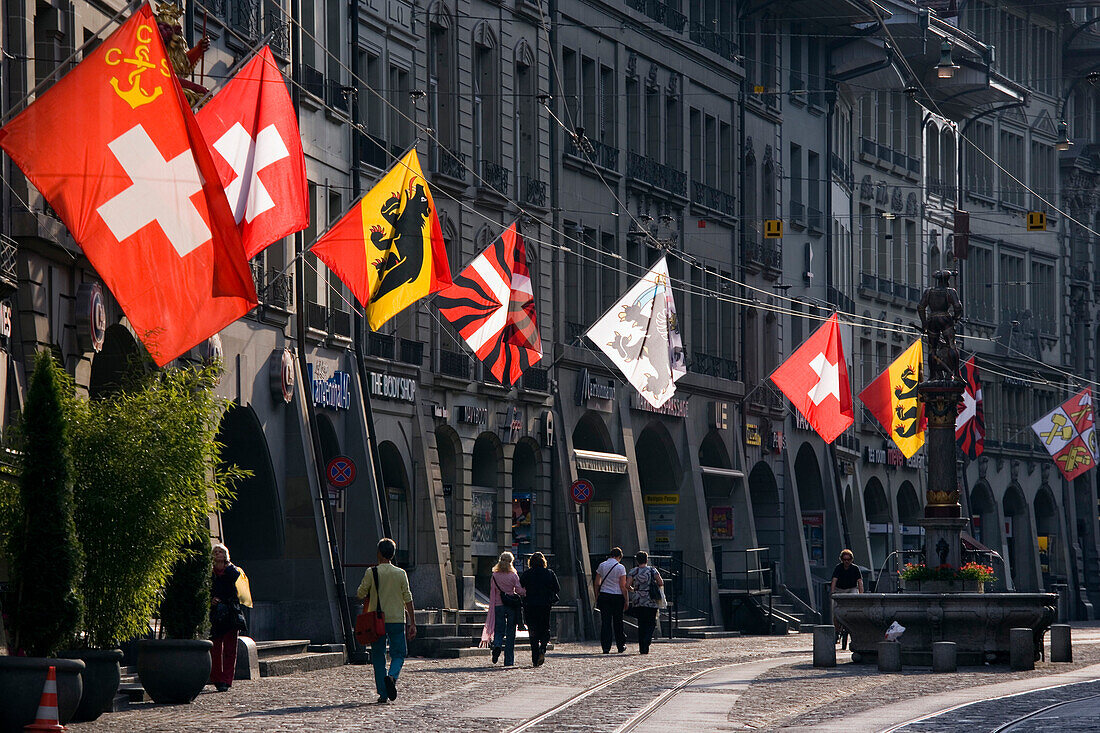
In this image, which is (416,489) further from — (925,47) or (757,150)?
(925,47)

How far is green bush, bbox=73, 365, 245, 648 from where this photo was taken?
19875mm

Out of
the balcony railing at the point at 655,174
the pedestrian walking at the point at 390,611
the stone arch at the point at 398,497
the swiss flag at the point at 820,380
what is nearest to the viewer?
the pedestrian walking at the point at 390,611

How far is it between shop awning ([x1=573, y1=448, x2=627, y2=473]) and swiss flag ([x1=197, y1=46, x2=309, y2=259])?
22436mm

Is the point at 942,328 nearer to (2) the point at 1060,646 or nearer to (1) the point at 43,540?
(2) the point at 1060,646

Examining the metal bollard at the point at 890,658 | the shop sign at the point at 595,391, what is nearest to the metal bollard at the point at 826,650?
the metal bollard at the point at 890,658

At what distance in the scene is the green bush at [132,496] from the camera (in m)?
19.9

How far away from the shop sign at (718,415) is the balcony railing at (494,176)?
12073 millimetres

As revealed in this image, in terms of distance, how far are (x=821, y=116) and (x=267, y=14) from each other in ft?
98.3

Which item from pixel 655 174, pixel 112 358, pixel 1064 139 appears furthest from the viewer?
pixel 1064 139

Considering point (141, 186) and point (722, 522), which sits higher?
point (141, 186)

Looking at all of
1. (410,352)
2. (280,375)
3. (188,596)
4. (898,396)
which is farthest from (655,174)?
(188,596)

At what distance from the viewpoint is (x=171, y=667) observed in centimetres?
2161

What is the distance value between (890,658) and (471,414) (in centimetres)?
1520

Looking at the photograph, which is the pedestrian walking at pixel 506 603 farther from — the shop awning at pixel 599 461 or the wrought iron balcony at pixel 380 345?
the shop awning at pixel 599 461
